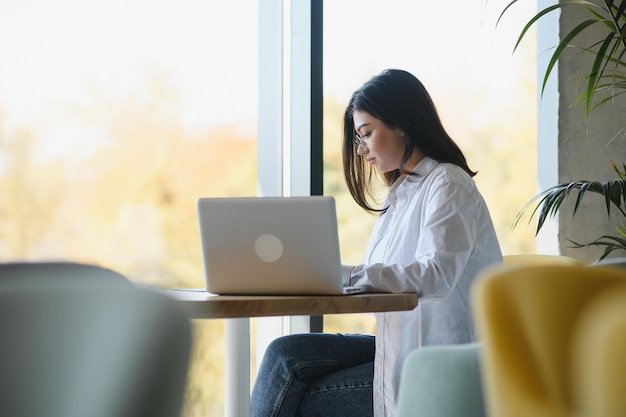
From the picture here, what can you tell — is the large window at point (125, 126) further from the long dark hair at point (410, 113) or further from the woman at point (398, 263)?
the long dark hair at point (410, 113)

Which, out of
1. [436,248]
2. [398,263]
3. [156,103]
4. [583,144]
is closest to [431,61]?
[583,144]

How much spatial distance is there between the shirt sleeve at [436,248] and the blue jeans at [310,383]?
37 centimetres

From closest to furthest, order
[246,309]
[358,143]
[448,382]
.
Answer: [448,382] < [246,309] < [358,143]

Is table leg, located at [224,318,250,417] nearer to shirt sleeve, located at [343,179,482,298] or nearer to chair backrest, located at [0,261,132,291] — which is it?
shirt sleeve, located at [343,179,482,298]

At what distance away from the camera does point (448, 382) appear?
122 cm

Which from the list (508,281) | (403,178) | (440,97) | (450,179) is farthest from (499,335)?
(440,97)

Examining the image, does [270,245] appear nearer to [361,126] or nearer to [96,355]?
[361,126]

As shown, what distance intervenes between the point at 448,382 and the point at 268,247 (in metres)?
0.71

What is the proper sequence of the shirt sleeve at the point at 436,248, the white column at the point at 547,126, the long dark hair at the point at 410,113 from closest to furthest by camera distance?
the shirt sleeve at the point at 436,248
the long dark hair at the point at 410,113
the white column at the point at 547,126

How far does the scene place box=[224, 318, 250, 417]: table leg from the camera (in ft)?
6.50

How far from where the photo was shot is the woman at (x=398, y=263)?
6.91 ft

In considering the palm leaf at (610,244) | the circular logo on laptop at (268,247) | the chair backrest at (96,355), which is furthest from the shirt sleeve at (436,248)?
the chair backrest at (96,355)

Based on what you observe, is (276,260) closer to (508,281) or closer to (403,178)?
(403,178)

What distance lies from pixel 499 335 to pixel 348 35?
3255mm
